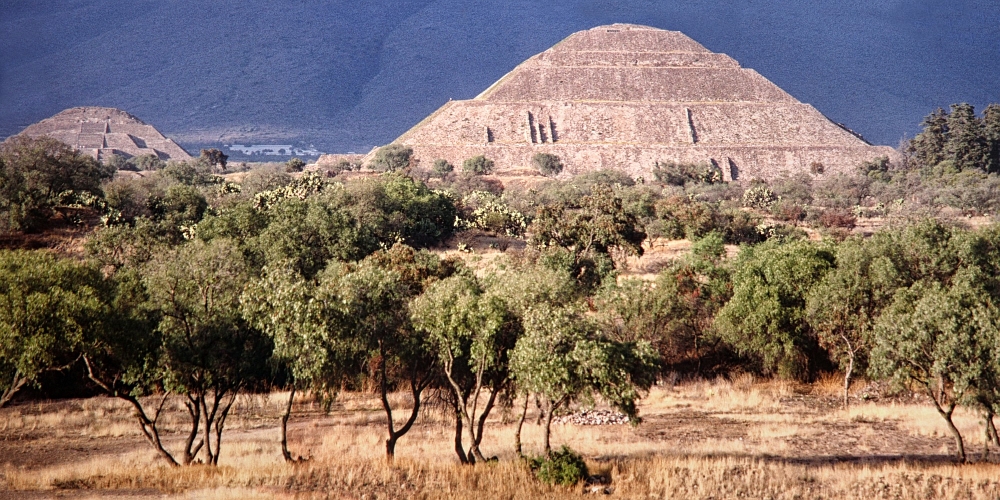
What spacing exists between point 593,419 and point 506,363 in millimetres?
8626

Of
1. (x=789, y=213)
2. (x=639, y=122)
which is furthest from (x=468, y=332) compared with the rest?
(x=639, y=122)

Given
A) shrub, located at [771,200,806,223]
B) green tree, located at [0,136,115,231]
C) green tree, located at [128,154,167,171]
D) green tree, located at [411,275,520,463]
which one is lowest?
green tree, located at [411,275,520,463]

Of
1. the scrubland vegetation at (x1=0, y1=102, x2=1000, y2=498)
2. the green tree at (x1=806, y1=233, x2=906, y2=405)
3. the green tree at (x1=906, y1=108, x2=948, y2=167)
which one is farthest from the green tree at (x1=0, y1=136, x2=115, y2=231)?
the green tree at (x1=906, y1=108, x2=948, y2=167)

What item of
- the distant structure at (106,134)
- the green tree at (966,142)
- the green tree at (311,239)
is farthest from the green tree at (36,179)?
the distant structure at (106,134)

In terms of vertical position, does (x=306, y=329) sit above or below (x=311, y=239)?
below

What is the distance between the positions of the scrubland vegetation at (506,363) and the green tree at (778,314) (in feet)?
0.32

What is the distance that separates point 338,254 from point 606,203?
13.0 meters

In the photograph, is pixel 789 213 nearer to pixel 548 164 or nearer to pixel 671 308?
pixel 548 164

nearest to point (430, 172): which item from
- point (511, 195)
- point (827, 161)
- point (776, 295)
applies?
point (511, 195)

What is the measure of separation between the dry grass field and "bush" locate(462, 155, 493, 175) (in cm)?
7350

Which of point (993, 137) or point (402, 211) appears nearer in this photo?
point (402, 211)

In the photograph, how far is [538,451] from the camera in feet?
70.2

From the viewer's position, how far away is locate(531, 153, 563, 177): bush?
105062mm

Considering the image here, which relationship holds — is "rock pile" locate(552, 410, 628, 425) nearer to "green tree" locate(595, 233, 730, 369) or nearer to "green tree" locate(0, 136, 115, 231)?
"green tree" locate(595, 233, 730, 369)
